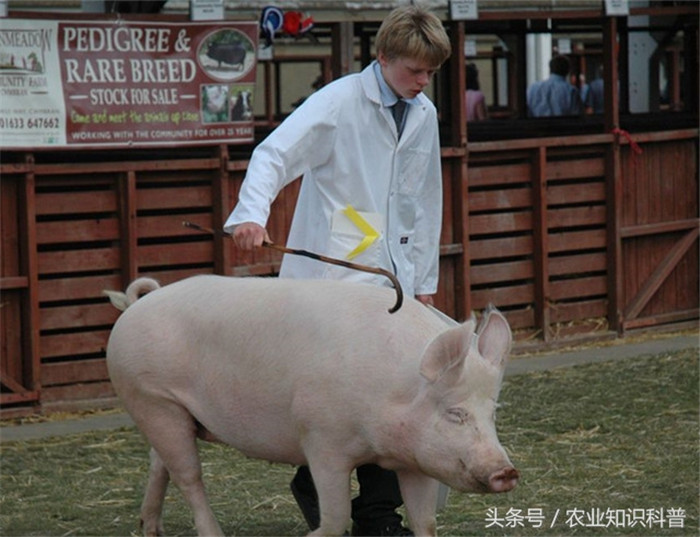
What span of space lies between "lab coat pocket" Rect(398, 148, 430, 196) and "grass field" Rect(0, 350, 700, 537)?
129 centimetres

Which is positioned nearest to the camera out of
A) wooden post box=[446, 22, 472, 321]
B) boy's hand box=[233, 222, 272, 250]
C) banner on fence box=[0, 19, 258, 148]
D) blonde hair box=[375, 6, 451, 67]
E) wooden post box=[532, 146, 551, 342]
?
boy's hand box=[233, 222, 272, 250]

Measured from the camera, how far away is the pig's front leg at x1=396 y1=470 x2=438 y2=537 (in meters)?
4.39

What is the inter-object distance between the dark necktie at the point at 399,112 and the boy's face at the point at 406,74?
0.22 ft

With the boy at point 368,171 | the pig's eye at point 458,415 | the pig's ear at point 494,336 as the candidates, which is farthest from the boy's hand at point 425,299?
the pig's eye at point 458,415

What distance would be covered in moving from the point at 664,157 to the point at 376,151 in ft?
20.8

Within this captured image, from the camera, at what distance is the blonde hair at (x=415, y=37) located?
4613mm

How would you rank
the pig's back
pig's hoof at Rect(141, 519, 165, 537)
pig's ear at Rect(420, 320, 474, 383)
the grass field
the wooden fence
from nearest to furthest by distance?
1. pig's ear at Rect(420, 320, 474, 383)
2. the pig's back
3. pig's hoof at Rect(141, 519, 165, 537)
4. the grass field
5. the wooden fence

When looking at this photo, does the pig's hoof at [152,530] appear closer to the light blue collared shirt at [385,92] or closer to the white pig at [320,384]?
the white pig at [320,384]

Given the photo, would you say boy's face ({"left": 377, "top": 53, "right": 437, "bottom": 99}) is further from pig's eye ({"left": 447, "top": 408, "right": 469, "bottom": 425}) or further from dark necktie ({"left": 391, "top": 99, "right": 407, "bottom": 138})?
pig's eye ({"left": 447, "top": 408, "right": 469, "bottom": 425})

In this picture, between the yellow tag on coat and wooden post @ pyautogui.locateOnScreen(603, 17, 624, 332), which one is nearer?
the yellow tag on coat

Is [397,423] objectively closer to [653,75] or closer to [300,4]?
[300,4]

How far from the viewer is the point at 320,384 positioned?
4219 millimetres

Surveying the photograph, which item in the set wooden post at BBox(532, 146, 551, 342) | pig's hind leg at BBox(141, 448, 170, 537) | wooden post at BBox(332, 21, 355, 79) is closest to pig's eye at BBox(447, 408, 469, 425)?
pig's hind leg at BBox(141, 448, 170, 537)

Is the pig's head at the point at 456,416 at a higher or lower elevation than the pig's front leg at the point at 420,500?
higher
